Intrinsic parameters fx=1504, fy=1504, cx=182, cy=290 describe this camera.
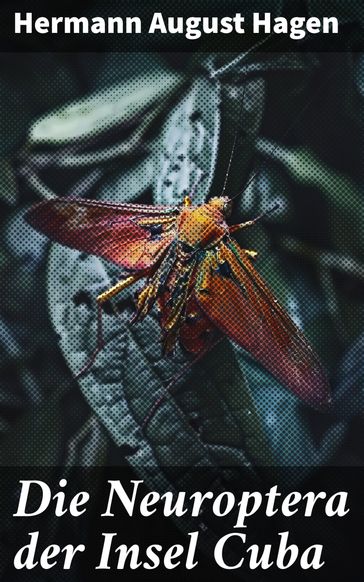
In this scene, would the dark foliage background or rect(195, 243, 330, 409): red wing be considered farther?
the dark foliage background

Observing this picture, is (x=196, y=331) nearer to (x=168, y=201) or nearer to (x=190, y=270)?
(x=190, y=270)

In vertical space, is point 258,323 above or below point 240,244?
below

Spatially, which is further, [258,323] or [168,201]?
[168,201]

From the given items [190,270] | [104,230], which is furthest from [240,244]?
[104,230]

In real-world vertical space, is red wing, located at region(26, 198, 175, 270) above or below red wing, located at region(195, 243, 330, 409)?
above
